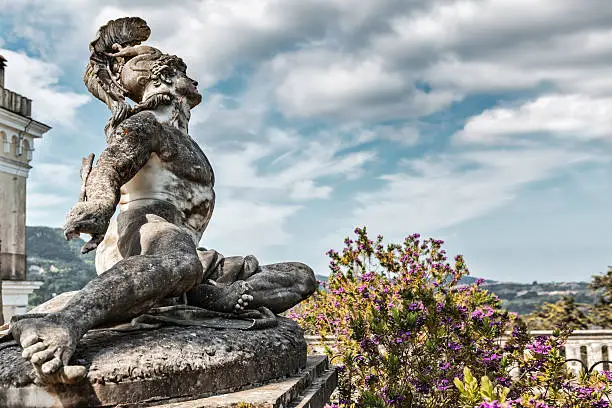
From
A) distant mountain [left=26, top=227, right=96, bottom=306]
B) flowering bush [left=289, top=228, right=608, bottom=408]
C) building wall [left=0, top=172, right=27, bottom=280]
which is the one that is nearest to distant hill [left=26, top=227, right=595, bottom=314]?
distant mountain [left=26, top=227, right=96, bottom=306]

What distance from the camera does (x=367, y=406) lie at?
4.14 m

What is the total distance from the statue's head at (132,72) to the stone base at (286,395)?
1.83 metres

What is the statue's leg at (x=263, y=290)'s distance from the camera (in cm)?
352

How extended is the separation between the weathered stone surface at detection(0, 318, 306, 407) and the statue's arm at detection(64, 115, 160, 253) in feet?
1.60

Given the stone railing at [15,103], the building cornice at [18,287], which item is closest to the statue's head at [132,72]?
the building cornice at [18,287]

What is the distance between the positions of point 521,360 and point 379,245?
3.70m

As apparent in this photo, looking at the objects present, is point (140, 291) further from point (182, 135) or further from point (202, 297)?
point (182, 135)

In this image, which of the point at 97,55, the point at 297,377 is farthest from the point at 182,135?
the point at 297,377

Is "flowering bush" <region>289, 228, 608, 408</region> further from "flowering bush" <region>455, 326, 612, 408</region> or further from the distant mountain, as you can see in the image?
the distant mountain

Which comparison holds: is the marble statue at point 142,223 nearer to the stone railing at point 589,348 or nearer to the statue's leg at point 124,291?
the statue's leg at point 124,291

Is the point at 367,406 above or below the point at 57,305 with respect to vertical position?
below

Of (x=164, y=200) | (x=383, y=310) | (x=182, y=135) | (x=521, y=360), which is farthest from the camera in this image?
(x=383, y=310)

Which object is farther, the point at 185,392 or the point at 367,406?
the point at 367,406

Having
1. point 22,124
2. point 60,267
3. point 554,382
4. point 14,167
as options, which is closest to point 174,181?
point 554,382
